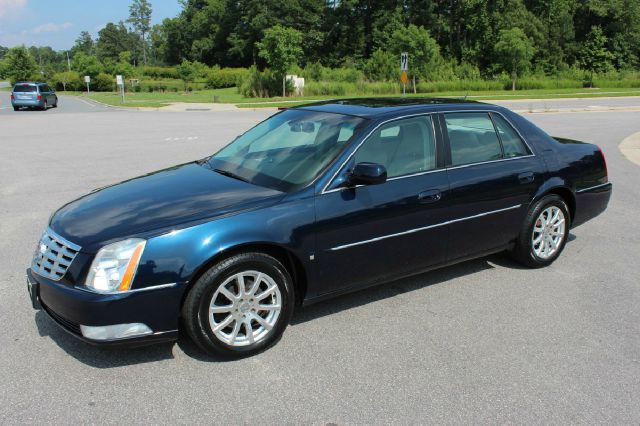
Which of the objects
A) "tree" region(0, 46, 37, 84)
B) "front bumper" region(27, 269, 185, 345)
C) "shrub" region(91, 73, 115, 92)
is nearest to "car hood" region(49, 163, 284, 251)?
"front bumper" region(27, 269, 185, 345)

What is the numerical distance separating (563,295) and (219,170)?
10.1 ft

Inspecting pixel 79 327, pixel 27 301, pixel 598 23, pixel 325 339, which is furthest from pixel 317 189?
pixel 598 23

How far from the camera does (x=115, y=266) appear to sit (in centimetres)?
322

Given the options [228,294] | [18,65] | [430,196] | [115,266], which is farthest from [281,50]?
[18,65]

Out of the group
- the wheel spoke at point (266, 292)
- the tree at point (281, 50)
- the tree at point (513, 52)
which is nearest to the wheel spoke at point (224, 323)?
the wheel spoke at point (266, 292)

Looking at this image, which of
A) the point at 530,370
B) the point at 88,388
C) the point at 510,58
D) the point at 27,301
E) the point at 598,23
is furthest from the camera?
the point at 598,23

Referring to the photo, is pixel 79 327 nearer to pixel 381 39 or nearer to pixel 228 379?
pixel 228 379

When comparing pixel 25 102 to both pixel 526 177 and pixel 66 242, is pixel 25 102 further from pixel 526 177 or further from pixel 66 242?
pixel 526 177

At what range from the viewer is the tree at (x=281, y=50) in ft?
121

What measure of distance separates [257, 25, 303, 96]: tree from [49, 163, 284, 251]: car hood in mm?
34213

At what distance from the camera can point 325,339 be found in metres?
3.84

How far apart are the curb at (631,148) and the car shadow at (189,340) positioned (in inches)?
302

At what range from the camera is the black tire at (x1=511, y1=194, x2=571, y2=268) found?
5035 mm

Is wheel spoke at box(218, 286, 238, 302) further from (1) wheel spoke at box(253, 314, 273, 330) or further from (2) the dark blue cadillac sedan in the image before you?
(1) wheel spoke at box(253, 314, 273, 330)
